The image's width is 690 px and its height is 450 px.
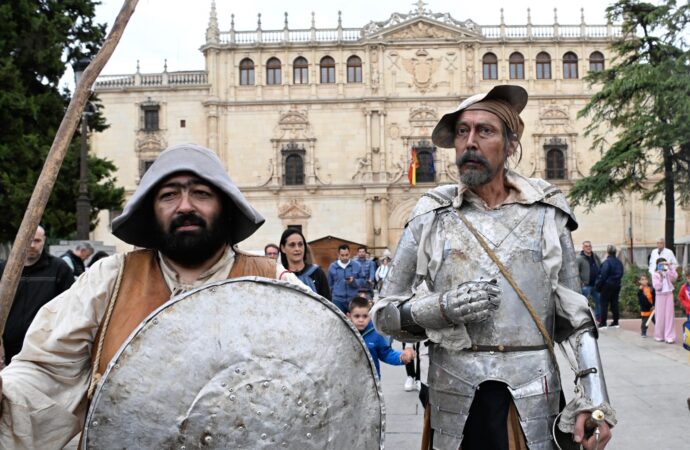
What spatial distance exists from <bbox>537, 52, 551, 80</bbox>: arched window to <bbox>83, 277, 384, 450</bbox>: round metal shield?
38.7 metres

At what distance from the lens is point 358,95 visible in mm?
37719

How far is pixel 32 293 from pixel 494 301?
4.36 meters

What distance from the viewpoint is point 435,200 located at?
2664mm

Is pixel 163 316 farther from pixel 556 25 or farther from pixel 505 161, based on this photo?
pixel 556 25

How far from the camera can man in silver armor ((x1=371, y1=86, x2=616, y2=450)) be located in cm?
235

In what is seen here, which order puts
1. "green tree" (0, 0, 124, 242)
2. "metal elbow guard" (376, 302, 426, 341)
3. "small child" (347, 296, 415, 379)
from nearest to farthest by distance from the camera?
"metal elbow guard" (376, 302, 426, 341) < "small child" (347, 296, 415, 379) < "green tree" (0, 0, 124, 242)

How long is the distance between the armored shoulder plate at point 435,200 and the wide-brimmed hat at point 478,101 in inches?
8.9

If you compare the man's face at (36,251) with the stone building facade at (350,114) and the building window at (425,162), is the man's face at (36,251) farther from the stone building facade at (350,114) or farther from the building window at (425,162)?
the building window at (425,162)

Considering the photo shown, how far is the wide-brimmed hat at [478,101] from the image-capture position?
2.64 meters

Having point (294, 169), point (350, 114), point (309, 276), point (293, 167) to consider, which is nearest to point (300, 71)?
point (350, 114)

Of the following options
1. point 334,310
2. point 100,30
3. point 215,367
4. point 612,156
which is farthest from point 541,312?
point 612,156

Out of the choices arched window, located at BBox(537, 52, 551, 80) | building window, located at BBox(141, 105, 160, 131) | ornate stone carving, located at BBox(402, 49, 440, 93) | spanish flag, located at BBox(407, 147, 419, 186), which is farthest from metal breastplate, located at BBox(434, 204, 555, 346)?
arched window, located at BBox(537, 52, 551, 80)

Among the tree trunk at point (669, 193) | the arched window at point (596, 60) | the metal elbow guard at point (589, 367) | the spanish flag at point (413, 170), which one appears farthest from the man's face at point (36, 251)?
the arched window at point (596, 60)

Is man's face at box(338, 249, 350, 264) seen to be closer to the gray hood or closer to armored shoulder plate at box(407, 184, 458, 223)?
armored shoulder plate at box(407, 184, 458, 223)
